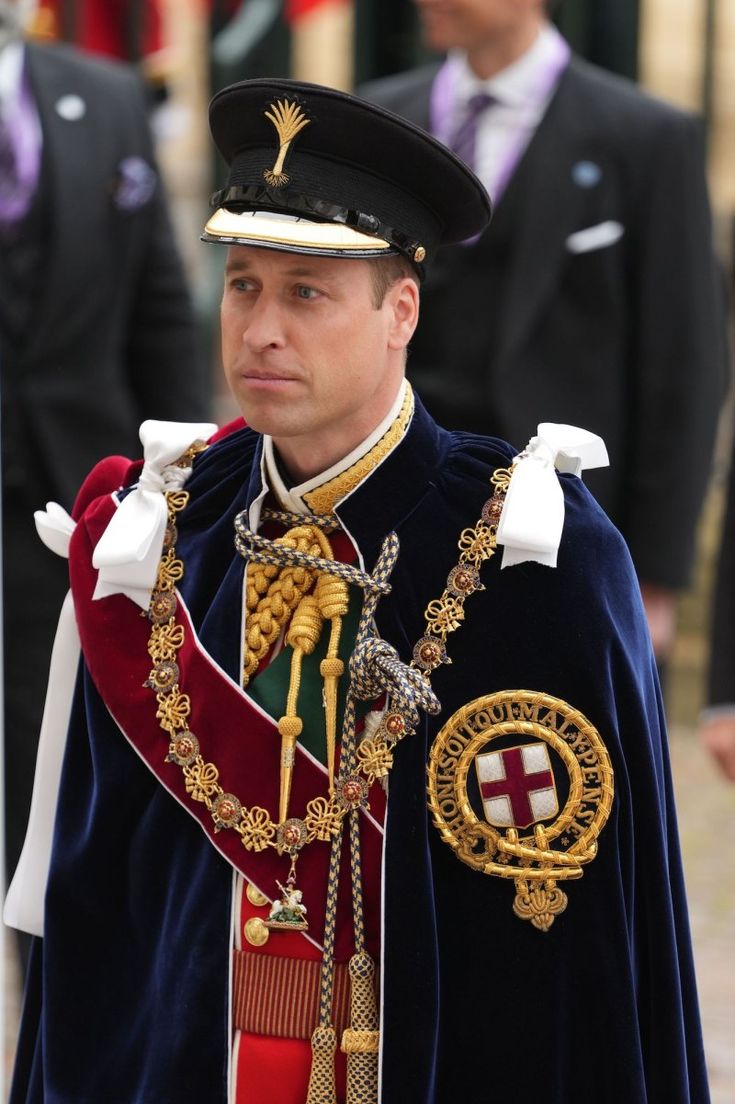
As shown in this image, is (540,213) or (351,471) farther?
(540,213)

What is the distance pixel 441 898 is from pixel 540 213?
100 inches

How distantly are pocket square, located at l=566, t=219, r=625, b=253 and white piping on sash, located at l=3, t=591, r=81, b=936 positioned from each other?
226cm

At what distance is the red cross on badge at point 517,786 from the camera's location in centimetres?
304

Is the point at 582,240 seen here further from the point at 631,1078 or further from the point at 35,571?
the point at 631,1078

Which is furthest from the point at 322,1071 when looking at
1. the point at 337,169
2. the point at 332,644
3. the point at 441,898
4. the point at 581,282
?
the point at 581,282

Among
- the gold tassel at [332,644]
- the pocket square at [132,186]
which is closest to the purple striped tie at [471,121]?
the pocket square at [132,186]

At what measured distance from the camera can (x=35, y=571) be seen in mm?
5082

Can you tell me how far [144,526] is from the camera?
10.5 feet

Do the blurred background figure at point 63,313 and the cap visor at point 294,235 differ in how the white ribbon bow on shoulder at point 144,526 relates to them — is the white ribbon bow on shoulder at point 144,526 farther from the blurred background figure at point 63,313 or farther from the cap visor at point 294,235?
the blurred background figure at point 63,313

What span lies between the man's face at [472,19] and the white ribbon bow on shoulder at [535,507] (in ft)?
7.71

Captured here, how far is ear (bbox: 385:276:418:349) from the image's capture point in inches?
122

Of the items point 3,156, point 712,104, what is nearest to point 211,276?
point 712,104

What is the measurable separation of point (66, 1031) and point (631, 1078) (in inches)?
30.8

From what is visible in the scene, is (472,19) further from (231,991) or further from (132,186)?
(231,991)
